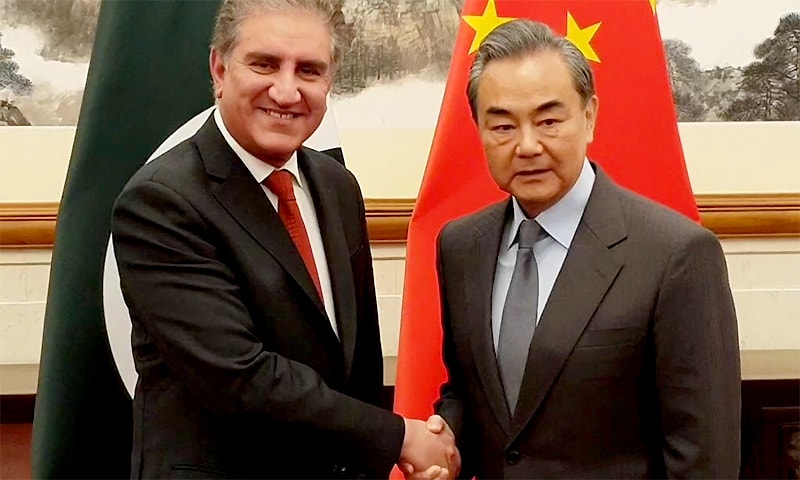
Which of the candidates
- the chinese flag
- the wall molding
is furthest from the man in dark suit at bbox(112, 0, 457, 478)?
the wall molding

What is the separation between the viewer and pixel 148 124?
5.95ft

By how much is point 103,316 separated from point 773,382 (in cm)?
193

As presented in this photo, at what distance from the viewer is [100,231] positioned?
180 centimetres

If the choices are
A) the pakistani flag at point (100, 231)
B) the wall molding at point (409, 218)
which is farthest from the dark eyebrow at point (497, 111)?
the wall molding at point (409, 218)

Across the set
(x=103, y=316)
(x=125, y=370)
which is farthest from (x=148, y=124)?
(x=125, y=370)

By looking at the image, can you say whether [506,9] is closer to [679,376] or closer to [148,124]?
[148,124]

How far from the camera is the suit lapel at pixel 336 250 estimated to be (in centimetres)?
133

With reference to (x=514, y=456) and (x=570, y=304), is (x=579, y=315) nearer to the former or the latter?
(x=570, y=304)

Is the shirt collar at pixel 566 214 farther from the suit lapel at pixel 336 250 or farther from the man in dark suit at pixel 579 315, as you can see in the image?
the suit lapel at pixel 336 250

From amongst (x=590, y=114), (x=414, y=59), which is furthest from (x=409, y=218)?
(x=590, y=114)

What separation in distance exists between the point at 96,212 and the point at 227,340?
2.46 feet

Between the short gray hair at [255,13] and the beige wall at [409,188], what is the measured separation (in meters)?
1.06

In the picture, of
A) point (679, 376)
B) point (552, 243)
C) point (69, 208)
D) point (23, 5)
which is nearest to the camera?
point (679, 376)

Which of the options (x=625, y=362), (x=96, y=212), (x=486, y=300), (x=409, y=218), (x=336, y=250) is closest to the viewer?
(x=625, y=362)
